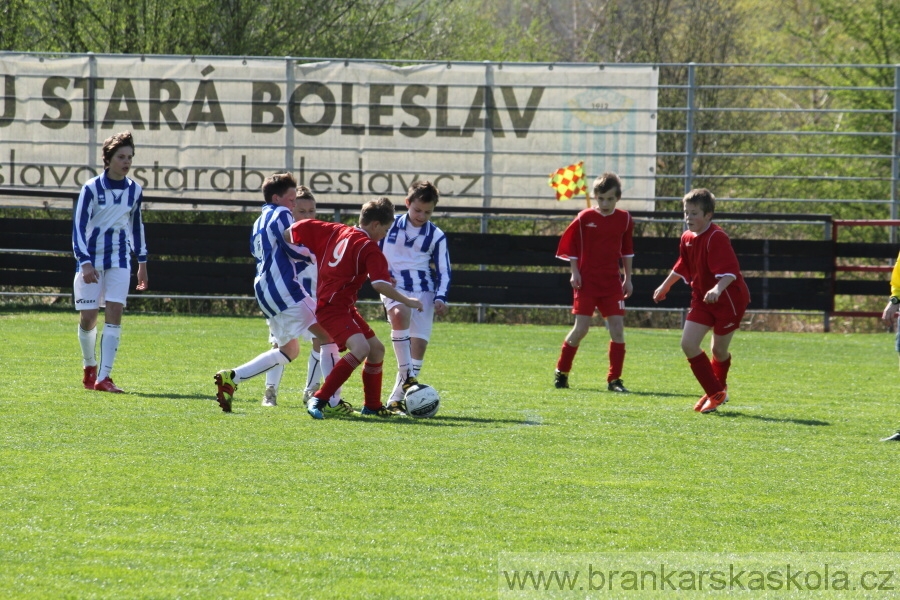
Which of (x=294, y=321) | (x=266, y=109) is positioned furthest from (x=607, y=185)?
(x=266, y=109)

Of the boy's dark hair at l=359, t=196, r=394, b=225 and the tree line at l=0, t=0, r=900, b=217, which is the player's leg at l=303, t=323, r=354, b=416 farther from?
the tree line at l=0, t=0, r=900, b=217

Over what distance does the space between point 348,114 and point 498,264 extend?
380cm

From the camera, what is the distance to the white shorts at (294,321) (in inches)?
310

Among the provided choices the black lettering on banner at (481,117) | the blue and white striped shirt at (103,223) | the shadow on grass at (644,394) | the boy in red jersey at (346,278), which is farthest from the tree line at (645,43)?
the boy in red jersey at (346,278)

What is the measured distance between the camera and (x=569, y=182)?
699 inches

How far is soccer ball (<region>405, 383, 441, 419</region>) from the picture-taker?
7723 millimetres

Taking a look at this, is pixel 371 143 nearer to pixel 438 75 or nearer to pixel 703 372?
pixel 438 75

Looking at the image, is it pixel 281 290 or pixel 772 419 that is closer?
pixel 281 290

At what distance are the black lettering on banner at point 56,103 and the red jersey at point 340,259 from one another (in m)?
11.9

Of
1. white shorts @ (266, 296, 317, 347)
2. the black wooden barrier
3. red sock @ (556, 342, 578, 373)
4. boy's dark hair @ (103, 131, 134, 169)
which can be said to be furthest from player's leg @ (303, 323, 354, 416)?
the black wooden barrier

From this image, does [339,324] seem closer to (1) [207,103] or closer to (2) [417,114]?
(2) [417,114]

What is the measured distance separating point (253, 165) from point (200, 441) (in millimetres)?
12129

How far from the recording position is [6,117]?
1841 cm

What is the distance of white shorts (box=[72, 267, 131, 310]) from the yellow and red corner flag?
9709 mm
